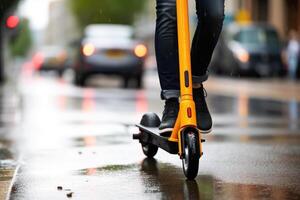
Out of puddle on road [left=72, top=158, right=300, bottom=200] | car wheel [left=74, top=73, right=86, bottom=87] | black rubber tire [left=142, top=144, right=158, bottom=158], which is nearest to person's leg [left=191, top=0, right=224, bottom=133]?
puddle on road [left=72, top=158, right=300, bottom=200]

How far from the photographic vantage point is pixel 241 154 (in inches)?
208

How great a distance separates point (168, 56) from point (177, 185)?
2.97ft

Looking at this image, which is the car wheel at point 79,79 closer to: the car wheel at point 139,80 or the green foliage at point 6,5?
the car wheel at point 139,80

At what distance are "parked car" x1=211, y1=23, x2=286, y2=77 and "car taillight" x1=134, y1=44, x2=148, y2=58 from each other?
8.08 m

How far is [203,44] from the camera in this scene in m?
4.51

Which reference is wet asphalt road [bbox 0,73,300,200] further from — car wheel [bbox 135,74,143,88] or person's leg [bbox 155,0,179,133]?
car wheel [bbox 135,74,143,88]

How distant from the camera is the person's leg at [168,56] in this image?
14.6 ft

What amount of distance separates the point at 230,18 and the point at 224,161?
4147 cm

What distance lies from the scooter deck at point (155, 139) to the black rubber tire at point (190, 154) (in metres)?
0.17

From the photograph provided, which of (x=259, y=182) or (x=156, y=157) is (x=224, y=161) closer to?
(x=156, y=157)

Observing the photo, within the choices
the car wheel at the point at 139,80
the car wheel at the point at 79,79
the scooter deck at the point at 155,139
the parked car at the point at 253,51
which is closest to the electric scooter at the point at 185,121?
the scooter deck at the point at 155,139

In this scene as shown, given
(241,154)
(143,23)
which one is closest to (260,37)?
(241,154)

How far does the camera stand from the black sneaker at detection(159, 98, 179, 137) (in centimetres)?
445

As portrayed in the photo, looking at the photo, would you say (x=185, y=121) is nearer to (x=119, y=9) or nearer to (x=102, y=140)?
(x=102, y=140)
